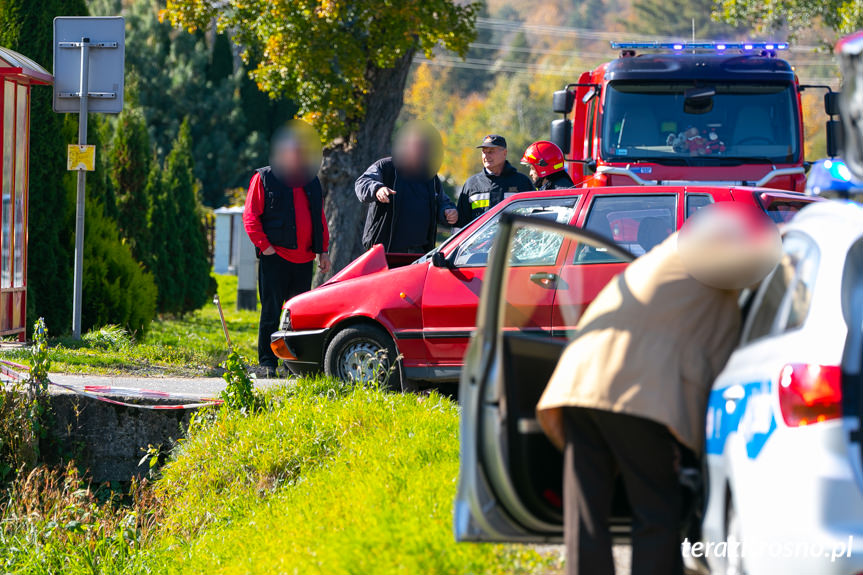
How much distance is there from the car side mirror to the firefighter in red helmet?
78.9 inches

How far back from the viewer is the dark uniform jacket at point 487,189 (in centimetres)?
956

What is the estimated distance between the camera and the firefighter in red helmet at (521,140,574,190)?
32.3 feet

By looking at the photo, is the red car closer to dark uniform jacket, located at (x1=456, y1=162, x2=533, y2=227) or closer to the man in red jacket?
the man in red jacket

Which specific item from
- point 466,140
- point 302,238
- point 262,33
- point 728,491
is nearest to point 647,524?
point 728,491

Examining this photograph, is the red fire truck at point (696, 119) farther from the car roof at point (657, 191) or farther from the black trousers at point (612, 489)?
the black trousers at point (612, 489)

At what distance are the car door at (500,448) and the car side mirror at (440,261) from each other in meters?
3.92

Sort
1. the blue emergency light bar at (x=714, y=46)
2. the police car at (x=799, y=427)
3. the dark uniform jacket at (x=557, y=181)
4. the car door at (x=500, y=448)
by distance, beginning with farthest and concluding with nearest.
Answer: the blue emergency light bar at (x=714, y=46) < the dark uniform jacket at (x=557, y=181) < the car door at (x=500, y=448) < the police car at (x=799, y=427)

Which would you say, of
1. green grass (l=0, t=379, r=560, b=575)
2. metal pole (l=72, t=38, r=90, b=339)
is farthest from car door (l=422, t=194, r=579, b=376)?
metal pole (l=72, t=38, r=90, b=339)

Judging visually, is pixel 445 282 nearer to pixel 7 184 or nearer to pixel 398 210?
pixel 398 210

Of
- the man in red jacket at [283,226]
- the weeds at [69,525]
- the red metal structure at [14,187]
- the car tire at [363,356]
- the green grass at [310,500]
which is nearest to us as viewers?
the green grass at [310,500]

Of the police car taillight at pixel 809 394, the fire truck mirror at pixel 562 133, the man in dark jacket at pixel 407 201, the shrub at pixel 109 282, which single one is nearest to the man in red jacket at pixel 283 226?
the man in dark jacket at pixel 407 201

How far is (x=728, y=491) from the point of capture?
12.2 feet

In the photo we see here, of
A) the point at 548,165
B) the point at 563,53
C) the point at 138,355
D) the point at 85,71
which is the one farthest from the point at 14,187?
the point at 563,53

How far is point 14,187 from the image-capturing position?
11727 mm
